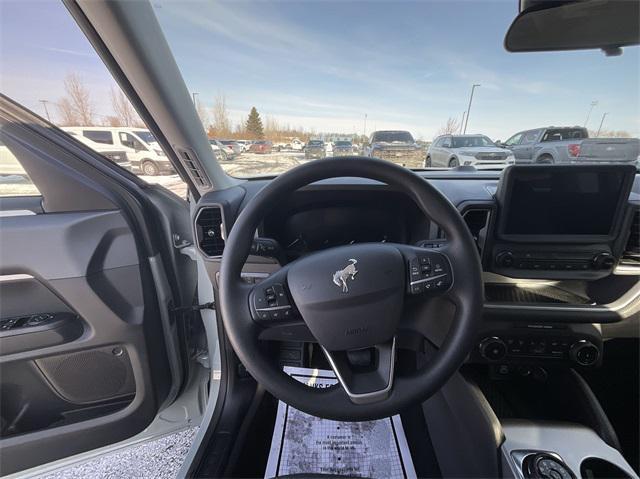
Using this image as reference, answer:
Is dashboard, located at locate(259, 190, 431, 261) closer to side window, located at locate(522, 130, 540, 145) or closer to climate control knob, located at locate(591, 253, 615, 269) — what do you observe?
climate control knob, located at locate(591, 253, 615, 269)

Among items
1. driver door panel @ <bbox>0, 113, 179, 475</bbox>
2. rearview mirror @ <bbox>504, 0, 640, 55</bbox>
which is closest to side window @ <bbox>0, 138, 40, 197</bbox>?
driver door panel @ <bbox>0, 113, 179, 475</bbox>

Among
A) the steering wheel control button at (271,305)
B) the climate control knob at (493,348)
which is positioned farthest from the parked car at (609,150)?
the steering wheel control button at (271,305)

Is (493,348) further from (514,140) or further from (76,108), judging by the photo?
(76,108)

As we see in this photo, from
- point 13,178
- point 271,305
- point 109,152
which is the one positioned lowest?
point 271,305

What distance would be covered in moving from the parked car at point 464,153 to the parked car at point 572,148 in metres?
0.24

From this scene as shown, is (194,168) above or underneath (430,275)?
above

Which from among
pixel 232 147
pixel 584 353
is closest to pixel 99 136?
pixel 232 147

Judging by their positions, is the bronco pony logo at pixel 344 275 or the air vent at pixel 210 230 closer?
the bronco pony logo at pixel 344 275

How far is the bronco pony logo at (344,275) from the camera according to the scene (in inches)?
32.8

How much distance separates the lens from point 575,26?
104 centimetres

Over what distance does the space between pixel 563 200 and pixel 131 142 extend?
6.25 ft

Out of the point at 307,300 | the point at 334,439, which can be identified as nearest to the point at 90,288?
the point at 307,300

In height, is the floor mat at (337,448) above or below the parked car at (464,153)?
Answer: below

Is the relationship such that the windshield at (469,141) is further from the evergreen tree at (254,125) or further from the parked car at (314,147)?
the evergreen tree at (254,125)
